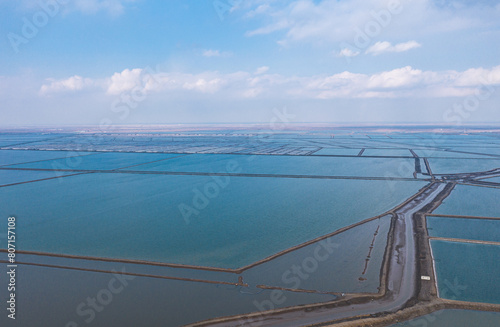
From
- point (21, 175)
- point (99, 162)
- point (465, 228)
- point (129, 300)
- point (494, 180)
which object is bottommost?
point (129, 300)

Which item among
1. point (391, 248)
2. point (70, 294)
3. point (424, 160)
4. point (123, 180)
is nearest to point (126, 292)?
point (70, 294)

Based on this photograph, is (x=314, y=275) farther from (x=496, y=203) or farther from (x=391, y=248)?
(x=496, y=203)

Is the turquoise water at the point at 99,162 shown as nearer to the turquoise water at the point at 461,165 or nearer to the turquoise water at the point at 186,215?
the turquoise water at the point at 186,215

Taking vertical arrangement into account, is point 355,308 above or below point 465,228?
below

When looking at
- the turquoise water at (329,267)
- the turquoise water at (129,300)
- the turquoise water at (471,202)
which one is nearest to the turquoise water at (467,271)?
the turquoise water at (329,267)

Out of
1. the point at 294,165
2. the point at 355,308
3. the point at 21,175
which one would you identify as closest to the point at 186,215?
the point at 355,308

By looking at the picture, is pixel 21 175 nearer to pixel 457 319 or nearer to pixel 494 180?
pixel 457 319
